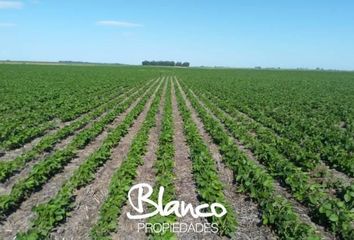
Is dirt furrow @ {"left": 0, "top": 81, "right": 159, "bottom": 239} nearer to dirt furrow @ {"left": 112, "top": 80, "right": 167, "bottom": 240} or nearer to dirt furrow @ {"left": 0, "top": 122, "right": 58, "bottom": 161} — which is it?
dirt furrow @ {"left": 112, "top": 80, "right": 167, "bottom": 240}

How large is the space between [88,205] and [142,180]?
68.2 inches

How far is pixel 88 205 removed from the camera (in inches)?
282

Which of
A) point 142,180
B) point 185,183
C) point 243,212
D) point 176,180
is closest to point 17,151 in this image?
point 142,180

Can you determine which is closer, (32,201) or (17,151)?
(32,201)

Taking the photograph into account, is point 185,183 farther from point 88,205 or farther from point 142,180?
point 88,205

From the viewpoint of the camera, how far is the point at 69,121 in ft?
53.6

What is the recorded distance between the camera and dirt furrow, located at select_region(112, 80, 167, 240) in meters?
6.07

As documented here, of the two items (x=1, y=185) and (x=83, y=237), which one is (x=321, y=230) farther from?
(x=1, y=185)

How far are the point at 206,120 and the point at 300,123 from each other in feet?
13.3

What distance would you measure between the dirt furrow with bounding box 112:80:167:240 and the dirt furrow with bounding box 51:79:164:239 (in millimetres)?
525

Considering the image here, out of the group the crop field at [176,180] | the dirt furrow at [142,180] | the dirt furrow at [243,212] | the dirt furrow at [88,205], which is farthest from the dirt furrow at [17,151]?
the dirt furrow at [243,212]

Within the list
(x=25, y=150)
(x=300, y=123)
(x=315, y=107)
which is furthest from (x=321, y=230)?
(x=315, y=107)

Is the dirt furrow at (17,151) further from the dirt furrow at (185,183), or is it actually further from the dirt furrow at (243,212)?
the dirt furrow at (243,212)

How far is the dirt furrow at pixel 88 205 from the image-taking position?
609 cm
